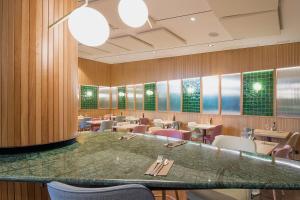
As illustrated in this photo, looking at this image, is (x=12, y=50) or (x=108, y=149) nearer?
(x=12, y=50)

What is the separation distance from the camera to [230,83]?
7102mm

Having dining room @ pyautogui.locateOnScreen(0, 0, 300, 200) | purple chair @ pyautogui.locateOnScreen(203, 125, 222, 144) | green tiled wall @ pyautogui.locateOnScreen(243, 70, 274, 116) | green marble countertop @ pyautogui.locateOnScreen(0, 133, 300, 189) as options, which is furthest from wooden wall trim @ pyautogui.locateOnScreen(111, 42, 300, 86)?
green marble countertop @ pyautogui.locateOnScreen(0, 133, 300, 189)

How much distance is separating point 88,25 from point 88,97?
26.6 feet

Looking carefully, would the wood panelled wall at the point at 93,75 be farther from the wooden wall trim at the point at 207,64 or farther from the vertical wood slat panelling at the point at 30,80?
the vertical wood slat panelling at the point at 30,80

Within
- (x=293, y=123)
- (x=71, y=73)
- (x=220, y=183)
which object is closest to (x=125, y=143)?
(x=71, y=73)

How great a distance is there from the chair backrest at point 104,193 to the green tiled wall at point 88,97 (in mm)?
8531

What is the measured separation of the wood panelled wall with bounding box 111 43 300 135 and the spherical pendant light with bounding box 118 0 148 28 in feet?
→ 19.6

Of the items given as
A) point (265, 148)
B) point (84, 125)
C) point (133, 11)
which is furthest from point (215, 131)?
point (133, 11)

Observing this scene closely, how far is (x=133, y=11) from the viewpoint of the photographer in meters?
1.66

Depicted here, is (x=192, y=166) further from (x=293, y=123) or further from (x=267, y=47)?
(x=267, y=47)

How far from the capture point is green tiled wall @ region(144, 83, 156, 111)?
353 inches

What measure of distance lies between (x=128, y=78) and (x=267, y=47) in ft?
19.0

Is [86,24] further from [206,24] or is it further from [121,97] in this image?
[121,97]

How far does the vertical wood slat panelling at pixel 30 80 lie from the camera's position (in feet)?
4.69
